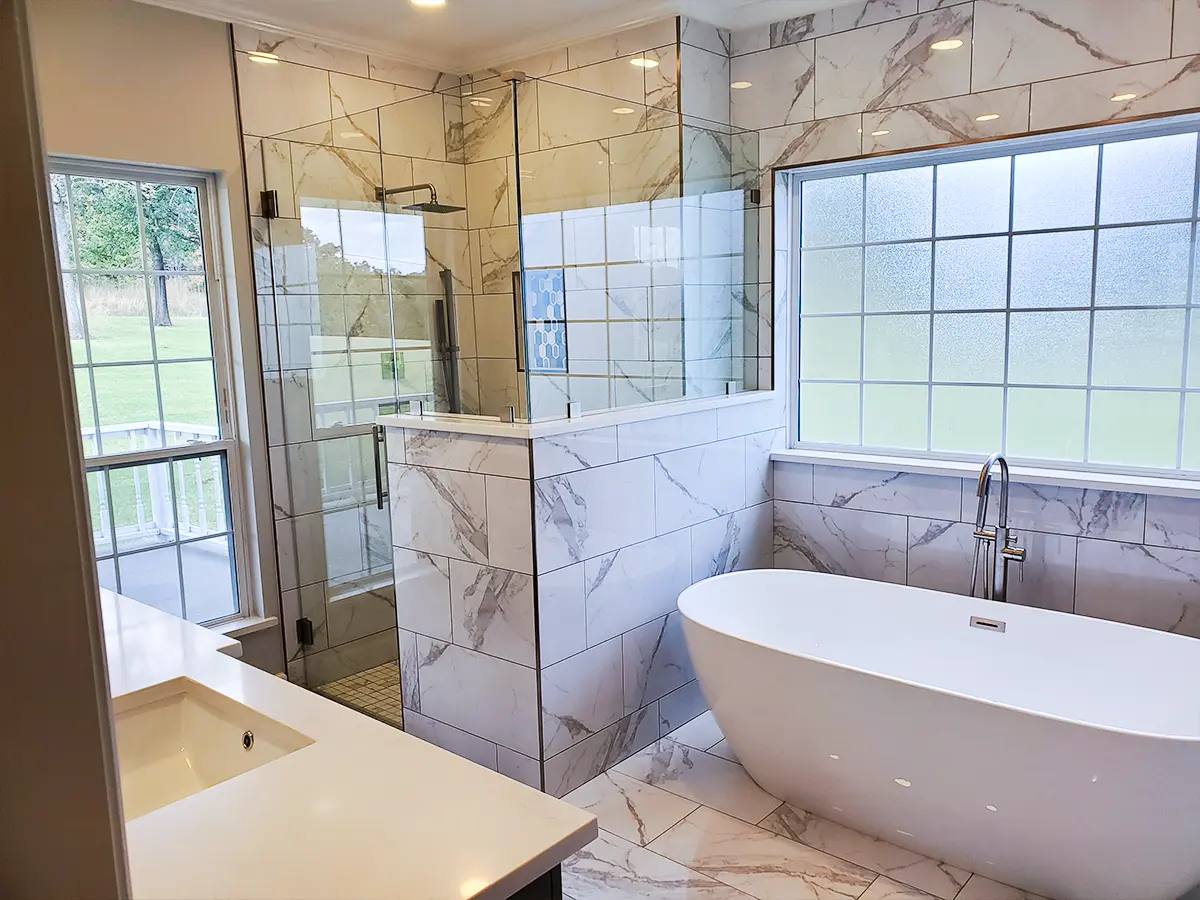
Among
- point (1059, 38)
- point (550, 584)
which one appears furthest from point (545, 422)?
point (1059, 38)

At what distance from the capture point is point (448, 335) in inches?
116

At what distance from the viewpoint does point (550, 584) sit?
9.25 ft

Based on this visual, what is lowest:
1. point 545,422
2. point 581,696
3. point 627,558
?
point 581,696

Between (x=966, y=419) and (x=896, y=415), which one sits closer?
(x=966, y=419)

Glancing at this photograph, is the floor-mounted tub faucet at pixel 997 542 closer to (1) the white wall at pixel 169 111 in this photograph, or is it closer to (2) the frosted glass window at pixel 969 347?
(2) the frosted glass window at pixel 969 347

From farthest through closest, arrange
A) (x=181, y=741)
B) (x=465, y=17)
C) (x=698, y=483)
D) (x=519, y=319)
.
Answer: (x=465, y=17) < (x=698, y=483) < (x=519, y=319) < (x=181, y=741)

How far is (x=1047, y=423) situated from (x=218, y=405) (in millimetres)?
3074

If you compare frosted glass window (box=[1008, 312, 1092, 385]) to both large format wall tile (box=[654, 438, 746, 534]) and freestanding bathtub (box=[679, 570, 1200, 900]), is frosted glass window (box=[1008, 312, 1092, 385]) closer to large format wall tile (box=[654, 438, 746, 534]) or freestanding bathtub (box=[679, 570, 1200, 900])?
freestanding bathtub (box=[679, 570, 1200, 900])

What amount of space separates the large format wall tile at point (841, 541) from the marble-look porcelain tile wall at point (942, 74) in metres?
0.77

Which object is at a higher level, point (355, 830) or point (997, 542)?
point (355, 830)

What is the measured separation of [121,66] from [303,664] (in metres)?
2.26

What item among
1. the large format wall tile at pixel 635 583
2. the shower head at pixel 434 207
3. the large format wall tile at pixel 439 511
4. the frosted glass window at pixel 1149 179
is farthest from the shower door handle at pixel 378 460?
the frosted glass window at pixel 1149 179

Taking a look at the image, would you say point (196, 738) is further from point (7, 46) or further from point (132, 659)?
point (7, 46)

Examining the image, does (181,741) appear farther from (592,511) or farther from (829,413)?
(829,413)
